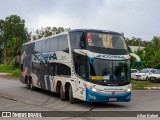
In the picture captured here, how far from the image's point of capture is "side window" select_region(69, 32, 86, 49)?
18406 mm

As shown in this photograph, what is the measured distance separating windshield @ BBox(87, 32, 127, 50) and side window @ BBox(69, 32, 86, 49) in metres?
0.37

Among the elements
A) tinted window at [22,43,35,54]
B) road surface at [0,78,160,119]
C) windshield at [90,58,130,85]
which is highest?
tinted window at [22,43,35,54]

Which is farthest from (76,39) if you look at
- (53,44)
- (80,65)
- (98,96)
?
(53,44)

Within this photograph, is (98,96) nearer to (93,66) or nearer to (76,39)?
(93,66)

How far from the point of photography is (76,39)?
19.1 meters

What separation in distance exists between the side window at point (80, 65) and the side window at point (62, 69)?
1038mm

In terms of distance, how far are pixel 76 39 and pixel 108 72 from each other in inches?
102

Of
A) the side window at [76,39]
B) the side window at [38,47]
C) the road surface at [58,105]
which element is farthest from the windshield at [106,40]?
the side window at [38,47]

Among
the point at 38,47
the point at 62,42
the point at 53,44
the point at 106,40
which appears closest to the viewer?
the point at 106,40

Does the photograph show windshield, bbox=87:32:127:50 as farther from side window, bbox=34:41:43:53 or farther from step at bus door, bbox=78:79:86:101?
side window, bbox=34:41:43:53

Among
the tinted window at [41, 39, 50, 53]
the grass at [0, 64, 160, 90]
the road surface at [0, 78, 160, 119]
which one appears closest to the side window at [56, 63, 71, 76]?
the road surface at [0, 78, 160, 119]

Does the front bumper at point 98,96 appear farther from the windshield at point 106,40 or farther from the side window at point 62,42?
the side window at point 62,42

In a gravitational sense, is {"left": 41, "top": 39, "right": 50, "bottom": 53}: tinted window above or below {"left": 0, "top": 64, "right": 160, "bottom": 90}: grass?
above

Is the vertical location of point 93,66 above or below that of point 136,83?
above
